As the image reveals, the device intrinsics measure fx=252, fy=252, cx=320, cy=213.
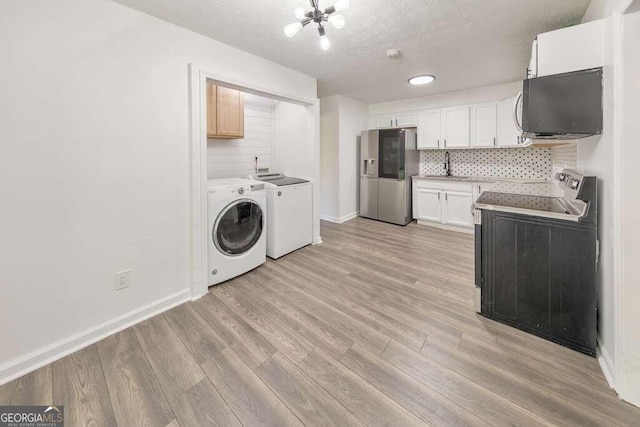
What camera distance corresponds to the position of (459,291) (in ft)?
7.76

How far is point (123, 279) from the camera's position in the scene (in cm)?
192

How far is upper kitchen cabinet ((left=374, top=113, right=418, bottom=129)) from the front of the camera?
4.81 m

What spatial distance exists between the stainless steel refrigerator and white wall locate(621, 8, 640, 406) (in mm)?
3226

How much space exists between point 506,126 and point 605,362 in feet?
11.3

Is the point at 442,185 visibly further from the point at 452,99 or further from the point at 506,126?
the point at 452,99

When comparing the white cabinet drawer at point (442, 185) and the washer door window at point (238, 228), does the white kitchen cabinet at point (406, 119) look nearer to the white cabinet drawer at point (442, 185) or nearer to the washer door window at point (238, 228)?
the white cabinet drawer at point (442, 185)

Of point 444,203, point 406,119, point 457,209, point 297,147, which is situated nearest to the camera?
point 297,147

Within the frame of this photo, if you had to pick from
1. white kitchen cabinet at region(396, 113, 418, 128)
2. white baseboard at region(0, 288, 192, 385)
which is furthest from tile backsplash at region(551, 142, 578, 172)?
white baseboard at region(0, 288, 192, 385)

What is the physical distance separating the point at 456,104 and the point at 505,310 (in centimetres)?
371

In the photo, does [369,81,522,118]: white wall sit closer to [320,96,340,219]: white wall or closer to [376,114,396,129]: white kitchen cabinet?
[376,114,396,129]: white kitchen cabinet

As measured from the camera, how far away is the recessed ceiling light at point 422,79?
3474 mm

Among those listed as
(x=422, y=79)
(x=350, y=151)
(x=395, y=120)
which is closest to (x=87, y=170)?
(x=422, y=79)

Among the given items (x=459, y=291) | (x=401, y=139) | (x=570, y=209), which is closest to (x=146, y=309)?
(x=459, y=291)

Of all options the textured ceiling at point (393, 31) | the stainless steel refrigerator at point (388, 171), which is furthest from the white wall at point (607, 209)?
the stainless steel refrigerator at point (388, 171)
